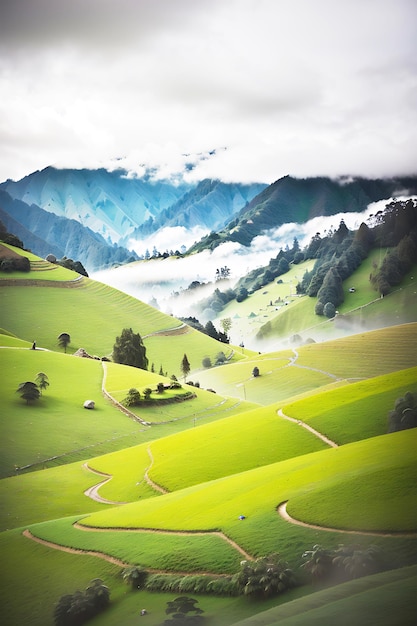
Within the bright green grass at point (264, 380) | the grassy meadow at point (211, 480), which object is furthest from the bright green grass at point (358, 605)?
the bright green grass at point (264, 380)

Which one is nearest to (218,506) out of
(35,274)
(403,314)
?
(403,314)

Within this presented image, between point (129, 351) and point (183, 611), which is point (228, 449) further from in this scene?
point (129, 351)

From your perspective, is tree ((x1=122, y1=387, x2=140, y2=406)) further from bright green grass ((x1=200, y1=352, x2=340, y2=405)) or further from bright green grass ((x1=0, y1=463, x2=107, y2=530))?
bright green grass ((x1=0, y1=463, x2=107, y2=530))

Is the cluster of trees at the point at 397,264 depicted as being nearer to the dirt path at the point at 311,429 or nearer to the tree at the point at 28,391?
the dirt path at the point at 311,429

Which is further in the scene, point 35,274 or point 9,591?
point 35,274

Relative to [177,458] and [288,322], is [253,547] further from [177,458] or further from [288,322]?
[288,322]
